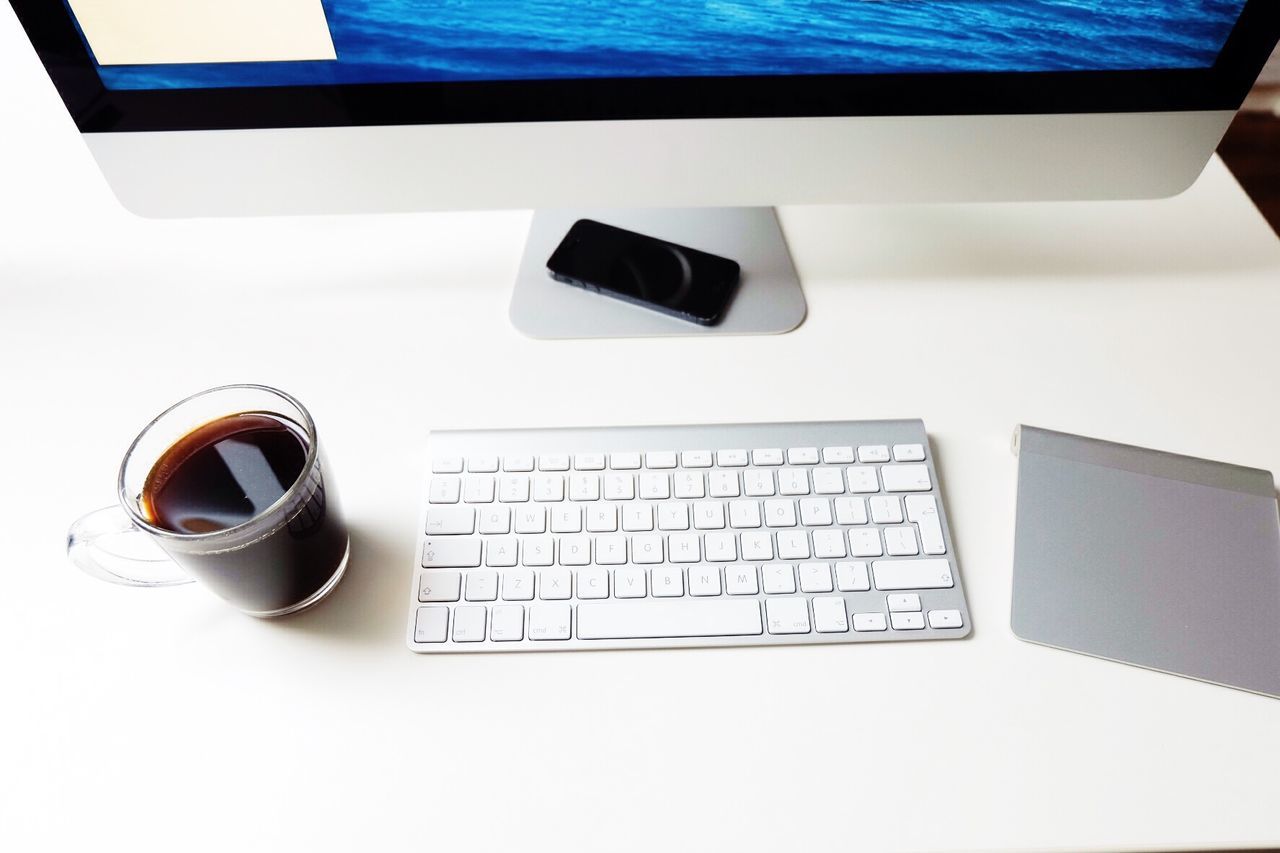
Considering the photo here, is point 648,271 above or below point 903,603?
above

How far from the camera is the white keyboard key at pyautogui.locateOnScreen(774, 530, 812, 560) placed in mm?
453

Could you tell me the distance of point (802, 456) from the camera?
49 centimetres

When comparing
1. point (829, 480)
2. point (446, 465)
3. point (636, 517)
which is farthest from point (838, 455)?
point (446, 465)

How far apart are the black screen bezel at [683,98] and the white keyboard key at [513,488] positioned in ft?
0.67

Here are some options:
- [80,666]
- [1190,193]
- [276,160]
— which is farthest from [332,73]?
[1190,193]

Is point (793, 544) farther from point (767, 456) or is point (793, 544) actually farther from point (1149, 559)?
point (1149, 559)

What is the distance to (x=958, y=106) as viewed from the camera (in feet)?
1.63

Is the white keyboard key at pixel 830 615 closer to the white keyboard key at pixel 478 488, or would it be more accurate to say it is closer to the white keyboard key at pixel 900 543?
the white keyboard key at pixel 900 543

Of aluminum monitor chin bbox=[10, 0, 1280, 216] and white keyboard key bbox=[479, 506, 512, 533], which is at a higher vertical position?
aluminum monitor chin bbox=[10, 0, 1280, 216]

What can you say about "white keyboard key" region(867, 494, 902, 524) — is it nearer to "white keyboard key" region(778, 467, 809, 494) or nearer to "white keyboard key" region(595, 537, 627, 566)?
"white keyboard key" region(778, 467, 809, 494)

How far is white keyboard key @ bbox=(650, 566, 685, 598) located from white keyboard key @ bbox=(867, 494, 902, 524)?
0.37 ft

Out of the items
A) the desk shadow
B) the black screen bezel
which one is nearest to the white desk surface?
the desk shadow

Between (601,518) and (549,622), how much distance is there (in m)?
0.06

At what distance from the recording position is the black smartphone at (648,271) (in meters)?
0.58
